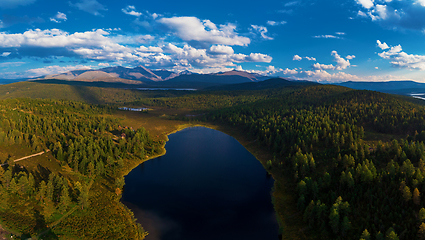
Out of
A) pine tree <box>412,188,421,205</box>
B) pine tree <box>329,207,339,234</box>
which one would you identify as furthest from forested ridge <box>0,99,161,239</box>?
pine tree <box>412,188,421,205</box>

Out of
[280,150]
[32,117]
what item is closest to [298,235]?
[280,150]

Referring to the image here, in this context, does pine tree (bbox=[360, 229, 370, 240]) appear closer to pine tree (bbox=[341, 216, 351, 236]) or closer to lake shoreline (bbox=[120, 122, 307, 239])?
pine tree (bbox=[341, 216, 351, 236])

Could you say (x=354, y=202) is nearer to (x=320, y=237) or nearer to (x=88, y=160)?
(x=320, y=237)

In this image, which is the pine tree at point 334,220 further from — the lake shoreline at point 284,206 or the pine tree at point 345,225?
the lake shoreline at point 284,206

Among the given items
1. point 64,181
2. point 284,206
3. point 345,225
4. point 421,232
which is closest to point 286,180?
point 284,206

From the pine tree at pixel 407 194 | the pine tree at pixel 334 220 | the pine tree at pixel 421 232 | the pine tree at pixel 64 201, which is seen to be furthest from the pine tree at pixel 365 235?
the pine tree at pixel 64 201
